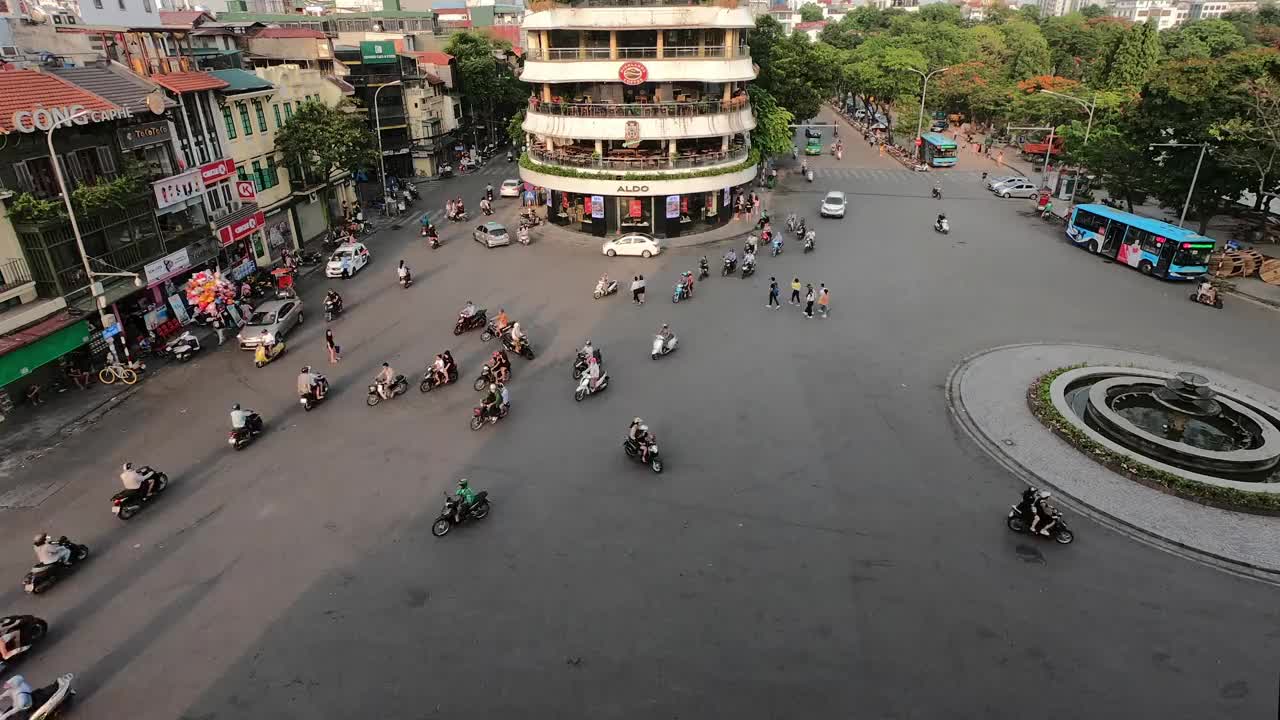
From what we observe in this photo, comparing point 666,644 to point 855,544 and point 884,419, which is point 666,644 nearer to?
point 855,544

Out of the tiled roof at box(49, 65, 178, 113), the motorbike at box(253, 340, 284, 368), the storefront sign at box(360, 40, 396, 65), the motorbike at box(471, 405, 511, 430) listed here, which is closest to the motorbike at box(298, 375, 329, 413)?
the motorbike at box(253, 340, 284, 368)

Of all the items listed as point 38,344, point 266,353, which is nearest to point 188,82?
point 266,353

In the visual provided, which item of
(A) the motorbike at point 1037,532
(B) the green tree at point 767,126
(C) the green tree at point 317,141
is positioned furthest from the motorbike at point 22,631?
(B) the green tree at point 767,126

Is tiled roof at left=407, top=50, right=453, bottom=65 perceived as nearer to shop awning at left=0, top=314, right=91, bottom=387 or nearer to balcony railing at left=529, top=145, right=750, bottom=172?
balcony railing at left=529, top=145, right=750, bottom=172

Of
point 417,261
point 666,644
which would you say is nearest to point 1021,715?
point 666,644

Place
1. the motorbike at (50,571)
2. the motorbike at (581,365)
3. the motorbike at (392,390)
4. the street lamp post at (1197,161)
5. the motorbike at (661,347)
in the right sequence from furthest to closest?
the street lamp post at (1197,161), the motorbike at (661,347), the motorbike at (581,365), the motorbike at (392,390), the motorbike at (50,571)

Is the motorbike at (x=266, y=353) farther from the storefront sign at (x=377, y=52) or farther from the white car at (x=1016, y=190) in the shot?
the white car at (x=1016, y=190)
